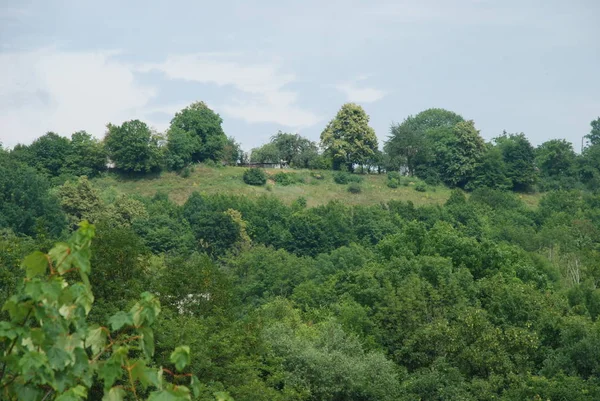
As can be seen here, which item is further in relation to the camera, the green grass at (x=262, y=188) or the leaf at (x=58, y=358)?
the green grass at (x=262, y=188)

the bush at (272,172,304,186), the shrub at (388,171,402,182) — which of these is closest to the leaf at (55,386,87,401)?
the bush at (272,172,304,186)

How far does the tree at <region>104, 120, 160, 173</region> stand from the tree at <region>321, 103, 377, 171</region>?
16559 millimetres

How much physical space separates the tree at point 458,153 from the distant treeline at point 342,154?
0.29 ft

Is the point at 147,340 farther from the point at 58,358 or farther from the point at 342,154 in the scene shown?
the point at 342,154

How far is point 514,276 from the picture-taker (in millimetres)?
44781

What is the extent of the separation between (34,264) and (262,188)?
7063 cm

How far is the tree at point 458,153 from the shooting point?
8481 cm

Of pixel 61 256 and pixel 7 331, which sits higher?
pixel 61 256

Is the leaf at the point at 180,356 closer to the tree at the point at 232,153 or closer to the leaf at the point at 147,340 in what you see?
the leaf at the point at 147,340

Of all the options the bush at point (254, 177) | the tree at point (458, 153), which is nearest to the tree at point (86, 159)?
the bush at point (254, 177)

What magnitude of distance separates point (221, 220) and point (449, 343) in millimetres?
31683

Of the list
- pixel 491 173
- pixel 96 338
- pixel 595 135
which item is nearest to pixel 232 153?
pixel 491 173

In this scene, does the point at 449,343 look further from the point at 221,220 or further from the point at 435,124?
the point at 435,124

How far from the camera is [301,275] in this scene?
52.6m
